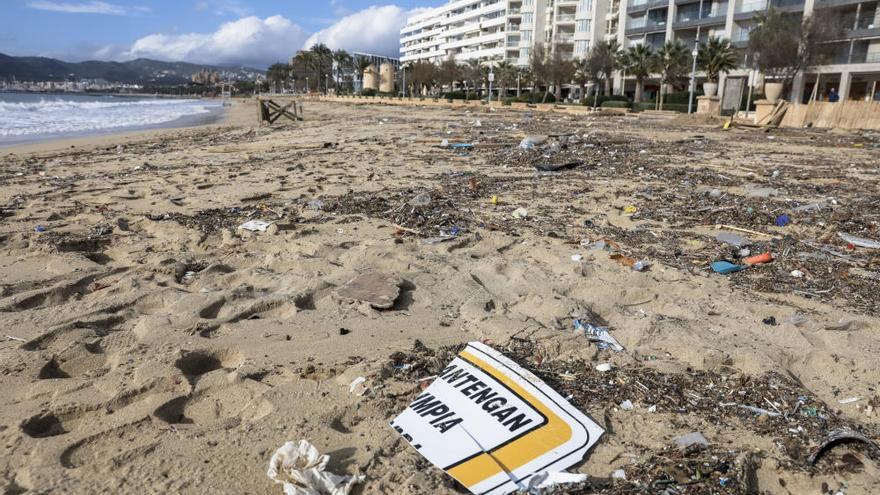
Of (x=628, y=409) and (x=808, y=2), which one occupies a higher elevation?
(x=808, y=2)

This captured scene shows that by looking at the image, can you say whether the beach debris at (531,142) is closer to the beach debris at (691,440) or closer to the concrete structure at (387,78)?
the beach debris at (691,440)

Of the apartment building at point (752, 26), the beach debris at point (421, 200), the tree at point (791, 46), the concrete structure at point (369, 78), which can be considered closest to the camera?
the beach debris at point (421, 200)

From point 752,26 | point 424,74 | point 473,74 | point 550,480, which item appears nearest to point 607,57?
point 752,26

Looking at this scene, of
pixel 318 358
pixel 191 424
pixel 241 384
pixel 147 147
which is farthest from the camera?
pixel 147 147

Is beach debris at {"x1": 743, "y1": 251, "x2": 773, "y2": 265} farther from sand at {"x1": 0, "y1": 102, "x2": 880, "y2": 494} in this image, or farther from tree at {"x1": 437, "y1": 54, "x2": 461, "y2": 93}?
tree at {"x1": 437, "y1": 54, "x2": 461, "y2": 93}

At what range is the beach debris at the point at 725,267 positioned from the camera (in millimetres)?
4320

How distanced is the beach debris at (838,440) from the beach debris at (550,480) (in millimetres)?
910

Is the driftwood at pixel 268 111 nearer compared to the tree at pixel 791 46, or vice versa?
the driftwood at pixel 268 111

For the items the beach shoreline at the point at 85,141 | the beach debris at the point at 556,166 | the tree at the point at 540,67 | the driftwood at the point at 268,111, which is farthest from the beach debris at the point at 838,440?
the tree at the point at 540,67

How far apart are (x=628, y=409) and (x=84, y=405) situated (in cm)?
235

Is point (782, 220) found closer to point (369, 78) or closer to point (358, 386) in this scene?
point (358, 386)

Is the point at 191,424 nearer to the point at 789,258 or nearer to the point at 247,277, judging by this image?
the point at 247,277

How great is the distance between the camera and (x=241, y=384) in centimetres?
264

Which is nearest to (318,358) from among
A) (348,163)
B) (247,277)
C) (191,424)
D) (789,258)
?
(191,424)
